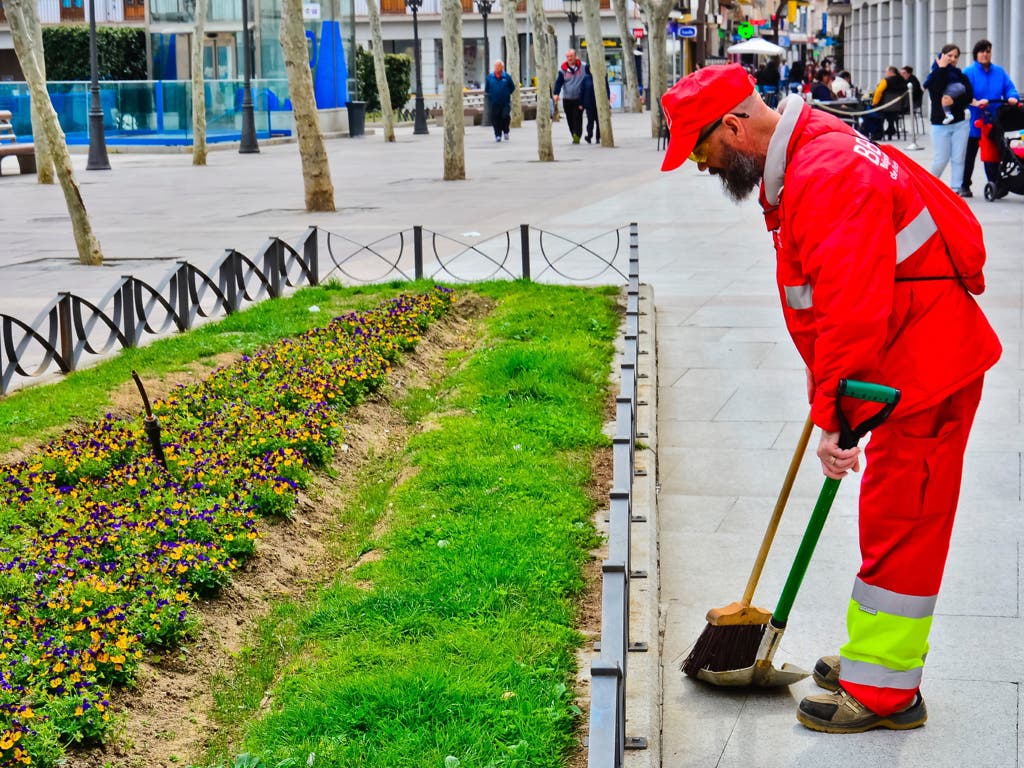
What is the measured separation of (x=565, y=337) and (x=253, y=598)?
4310 millimetres

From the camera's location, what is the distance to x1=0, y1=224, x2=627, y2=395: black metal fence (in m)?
8.83

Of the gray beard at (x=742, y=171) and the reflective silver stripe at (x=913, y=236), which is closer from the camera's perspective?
the reflective silver stripe at (x=913, y=236)

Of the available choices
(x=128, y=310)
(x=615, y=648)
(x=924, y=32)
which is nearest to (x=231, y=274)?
(x=128, y=310)

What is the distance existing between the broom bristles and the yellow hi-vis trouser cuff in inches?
14.6

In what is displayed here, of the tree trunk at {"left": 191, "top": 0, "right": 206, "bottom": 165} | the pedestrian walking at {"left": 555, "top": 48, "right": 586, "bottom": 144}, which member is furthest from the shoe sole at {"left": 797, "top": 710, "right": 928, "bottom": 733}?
the pedestrian walking at {"left": 555, "top": 48, "right": 586, "bottom": 144}

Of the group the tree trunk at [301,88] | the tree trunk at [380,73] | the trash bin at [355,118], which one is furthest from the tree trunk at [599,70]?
the tree trunk at [301,88]

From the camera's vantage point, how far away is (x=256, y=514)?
231 inches

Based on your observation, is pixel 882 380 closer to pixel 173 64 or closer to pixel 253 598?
pixel 253 598

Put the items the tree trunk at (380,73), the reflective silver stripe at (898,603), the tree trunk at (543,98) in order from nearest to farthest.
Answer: the reflective silver stripe at (898,603) → the tree trunk at (543,98) → the tree trunk at (380,73)

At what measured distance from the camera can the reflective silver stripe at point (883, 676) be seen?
4023mm

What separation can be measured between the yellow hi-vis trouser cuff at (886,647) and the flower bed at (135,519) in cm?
206

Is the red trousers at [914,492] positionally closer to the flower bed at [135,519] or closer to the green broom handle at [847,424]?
the green broom handle at [847,424]

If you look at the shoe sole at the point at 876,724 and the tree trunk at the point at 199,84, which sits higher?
the tree trunk at the point at 199,84

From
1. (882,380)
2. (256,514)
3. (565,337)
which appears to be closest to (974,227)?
(882,380)
